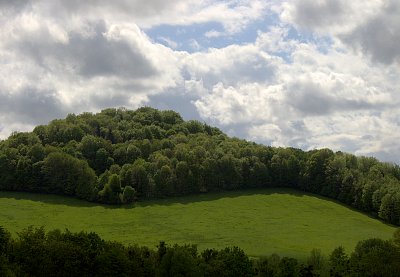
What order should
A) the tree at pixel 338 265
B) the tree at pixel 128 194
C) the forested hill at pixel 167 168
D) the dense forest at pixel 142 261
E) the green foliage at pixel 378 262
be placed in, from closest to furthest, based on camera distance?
the dense forest at pixel 142 261
the green foliage at pixel 378 262
the tree at pixel 338 265
the tree at pixel 128 194
the forested hill at pixel 167 168

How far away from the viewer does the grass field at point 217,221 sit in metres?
122

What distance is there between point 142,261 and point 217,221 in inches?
2033

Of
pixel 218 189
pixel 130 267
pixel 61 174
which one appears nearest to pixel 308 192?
pixel 218 189

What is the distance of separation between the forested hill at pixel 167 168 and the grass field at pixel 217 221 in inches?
199

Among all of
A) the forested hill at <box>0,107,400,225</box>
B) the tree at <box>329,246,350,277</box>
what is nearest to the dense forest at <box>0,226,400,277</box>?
the tree at <box>329,246,350,277</box>

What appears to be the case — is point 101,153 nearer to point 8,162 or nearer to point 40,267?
point 8,162

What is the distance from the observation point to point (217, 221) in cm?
13800

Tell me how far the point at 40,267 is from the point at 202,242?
1794 inches

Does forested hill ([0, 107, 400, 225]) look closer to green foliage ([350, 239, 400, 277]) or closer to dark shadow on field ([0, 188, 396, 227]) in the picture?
dark shadow on field ([0, 188, 396, 227])

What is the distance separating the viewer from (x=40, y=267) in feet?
267

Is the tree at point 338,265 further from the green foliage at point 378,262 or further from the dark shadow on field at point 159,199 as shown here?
the dark shadow on field at point 159,199

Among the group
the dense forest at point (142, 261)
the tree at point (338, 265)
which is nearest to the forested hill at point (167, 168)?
the dense forest at point (142, 261)

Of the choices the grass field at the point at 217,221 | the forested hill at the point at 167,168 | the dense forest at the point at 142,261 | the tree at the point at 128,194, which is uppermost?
the forested hill at the point at 167,168

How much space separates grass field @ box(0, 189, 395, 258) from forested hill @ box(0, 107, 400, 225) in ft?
16.6
